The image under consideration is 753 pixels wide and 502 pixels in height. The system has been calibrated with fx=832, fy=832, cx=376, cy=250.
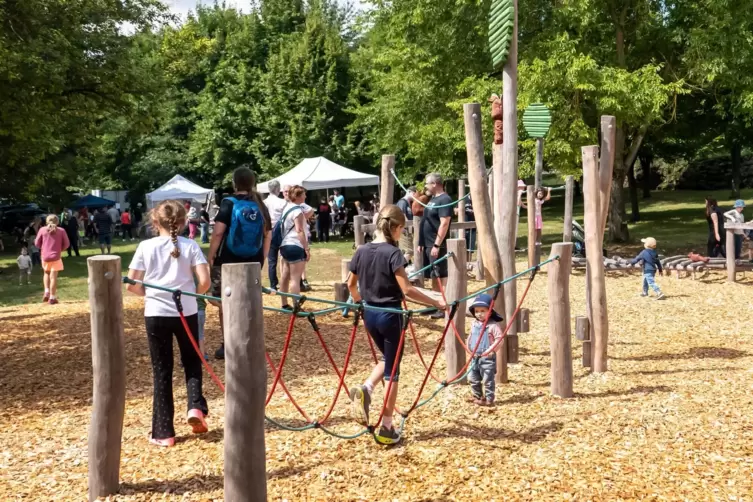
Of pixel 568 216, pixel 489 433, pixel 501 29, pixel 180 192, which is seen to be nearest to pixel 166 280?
pixel 489 433

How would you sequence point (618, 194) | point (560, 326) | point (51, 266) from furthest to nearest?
point (618, 194), point (51, 266), point (560, 326)

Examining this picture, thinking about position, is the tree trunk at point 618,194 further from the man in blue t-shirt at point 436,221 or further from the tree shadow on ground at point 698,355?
the tree shadow on ground at point 698,355

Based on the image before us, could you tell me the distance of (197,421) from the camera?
5.54 meters

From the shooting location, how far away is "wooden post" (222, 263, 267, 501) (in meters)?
4.02

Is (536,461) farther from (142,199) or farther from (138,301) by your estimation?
(142,199)

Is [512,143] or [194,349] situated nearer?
[194,349]

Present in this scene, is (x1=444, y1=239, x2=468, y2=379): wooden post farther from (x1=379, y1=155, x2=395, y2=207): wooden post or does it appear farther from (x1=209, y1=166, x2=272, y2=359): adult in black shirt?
(x1=379, y1=155, x2=395, y2=207): wooden post

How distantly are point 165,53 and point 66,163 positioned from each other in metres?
20.5

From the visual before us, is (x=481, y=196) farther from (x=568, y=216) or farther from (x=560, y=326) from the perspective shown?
(x=568, y=216)

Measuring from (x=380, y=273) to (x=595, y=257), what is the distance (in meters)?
3.05

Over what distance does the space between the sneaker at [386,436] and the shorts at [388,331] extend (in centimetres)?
35

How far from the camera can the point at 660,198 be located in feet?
132

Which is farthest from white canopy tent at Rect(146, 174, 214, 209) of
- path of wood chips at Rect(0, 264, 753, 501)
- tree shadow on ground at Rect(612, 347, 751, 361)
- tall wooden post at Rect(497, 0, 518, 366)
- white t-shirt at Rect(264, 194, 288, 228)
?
tall wooden post at Rect(497, 0, 518, 366)

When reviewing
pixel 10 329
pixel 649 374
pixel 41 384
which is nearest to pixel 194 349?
pixel 41 384
